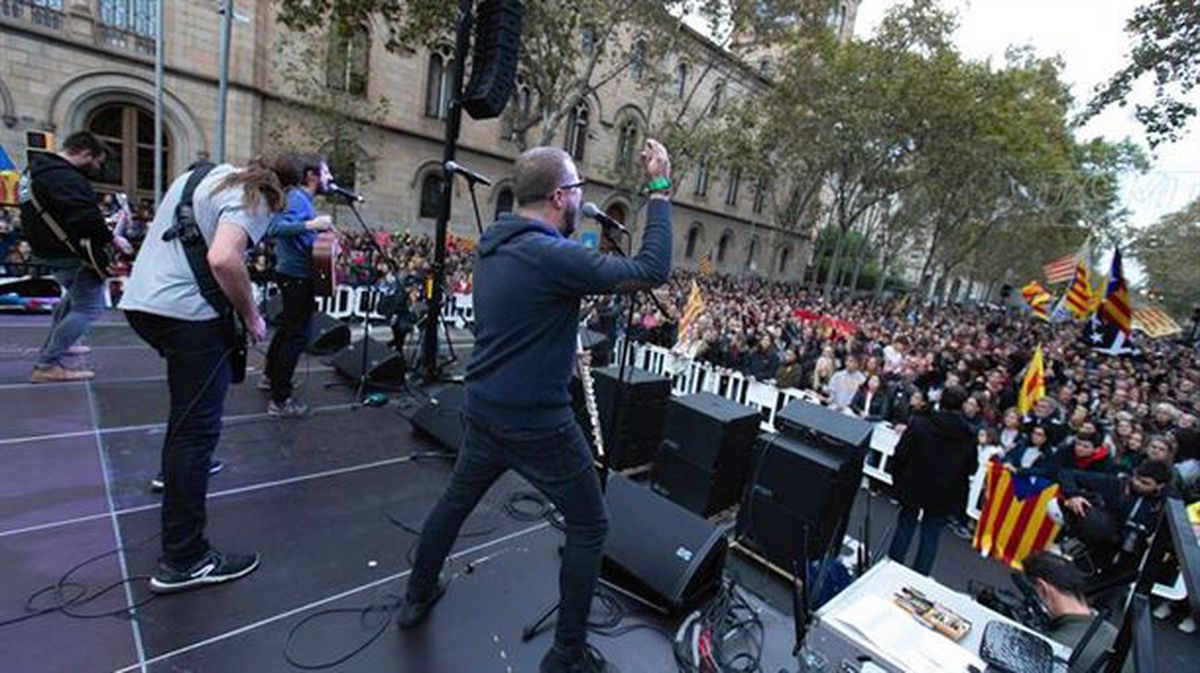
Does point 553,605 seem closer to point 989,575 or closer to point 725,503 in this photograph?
point 725,503

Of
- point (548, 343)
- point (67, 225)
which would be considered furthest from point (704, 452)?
point (67, 225)

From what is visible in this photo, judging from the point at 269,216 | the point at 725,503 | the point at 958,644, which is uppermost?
the point at 269,216

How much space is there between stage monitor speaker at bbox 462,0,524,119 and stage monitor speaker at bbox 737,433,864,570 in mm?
3816

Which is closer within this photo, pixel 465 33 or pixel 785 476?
pixel 785 476

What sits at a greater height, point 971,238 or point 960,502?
point 971,238

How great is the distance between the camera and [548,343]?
1919 mm

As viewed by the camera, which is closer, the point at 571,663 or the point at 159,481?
the point at 571,663

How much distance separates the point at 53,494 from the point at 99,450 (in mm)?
593

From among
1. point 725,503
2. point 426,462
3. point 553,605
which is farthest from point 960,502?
point 426,462

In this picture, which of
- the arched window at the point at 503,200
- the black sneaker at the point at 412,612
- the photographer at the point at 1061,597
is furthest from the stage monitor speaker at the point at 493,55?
the arched window at the point at 503,200

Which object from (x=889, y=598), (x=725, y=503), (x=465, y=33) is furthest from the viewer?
(x=465, y=33)

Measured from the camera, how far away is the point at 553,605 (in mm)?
2639

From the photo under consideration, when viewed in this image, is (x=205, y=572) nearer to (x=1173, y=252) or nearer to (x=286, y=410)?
(x=286, y=410)

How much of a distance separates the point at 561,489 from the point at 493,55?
440cm
